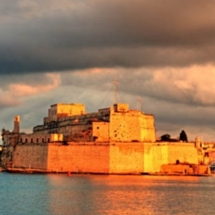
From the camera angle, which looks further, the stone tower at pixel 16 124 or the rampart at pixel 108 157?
the stone tower at pixel 16 124

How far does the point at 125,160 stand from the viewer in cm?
5206

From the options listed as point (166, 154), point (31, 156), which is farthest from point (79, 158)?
point (166, 154)

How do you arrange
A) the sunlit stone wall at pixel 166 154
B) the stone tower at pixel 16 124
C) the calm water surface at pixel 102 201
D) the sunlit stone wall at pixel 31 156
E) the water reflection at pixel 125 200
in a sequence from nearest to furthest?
the calm water surface at pixel 102 201, the water reflection at pixel 125 200, the sunlit stone wall at pixel 166 154, the sunlit stone wall at pixel 31 156, the stone tower at pixel 16 124

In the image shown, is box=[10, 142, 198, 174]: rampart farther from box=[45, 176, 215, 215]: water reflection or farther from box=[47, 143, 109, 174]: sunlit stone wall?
box=[45, 176, 215, 215]: water reflection

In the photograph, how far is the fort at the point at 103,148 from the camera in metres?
52.3

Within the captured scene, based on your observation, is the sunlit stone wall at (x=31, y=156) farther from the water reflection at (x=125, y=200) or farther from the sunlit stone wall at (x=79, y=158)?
the water reflection at (x=125, y=200)

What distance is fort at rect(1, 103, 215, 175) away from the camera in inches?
2058

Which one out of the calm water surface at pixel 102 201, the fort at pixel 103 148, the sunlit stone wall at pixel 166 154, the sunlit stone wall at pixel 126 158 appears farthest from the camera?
the sunlit stone wall at pixel 166 154

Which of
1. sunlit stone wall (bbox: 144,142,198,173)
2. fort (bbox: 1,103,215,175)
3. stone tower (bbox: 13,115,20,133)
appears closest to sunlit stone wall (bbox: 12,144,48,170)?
fort (bbox: 1,103,215,175)

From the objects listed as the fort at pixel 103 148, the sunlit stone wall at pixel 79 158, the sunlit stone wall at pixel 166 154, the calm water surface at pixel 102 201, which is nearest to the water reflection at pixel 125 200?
the calm water surface at pixel 102 201

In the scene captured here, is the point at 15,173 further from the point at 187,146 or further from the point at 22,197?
the point at 22,197

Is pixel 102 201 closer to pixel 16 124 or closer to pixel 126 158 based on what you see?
pixel 126 158

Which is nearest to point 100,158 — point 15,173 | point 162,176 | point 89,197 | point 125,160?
point 125,160

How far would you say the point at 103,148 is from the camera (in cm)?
5216
